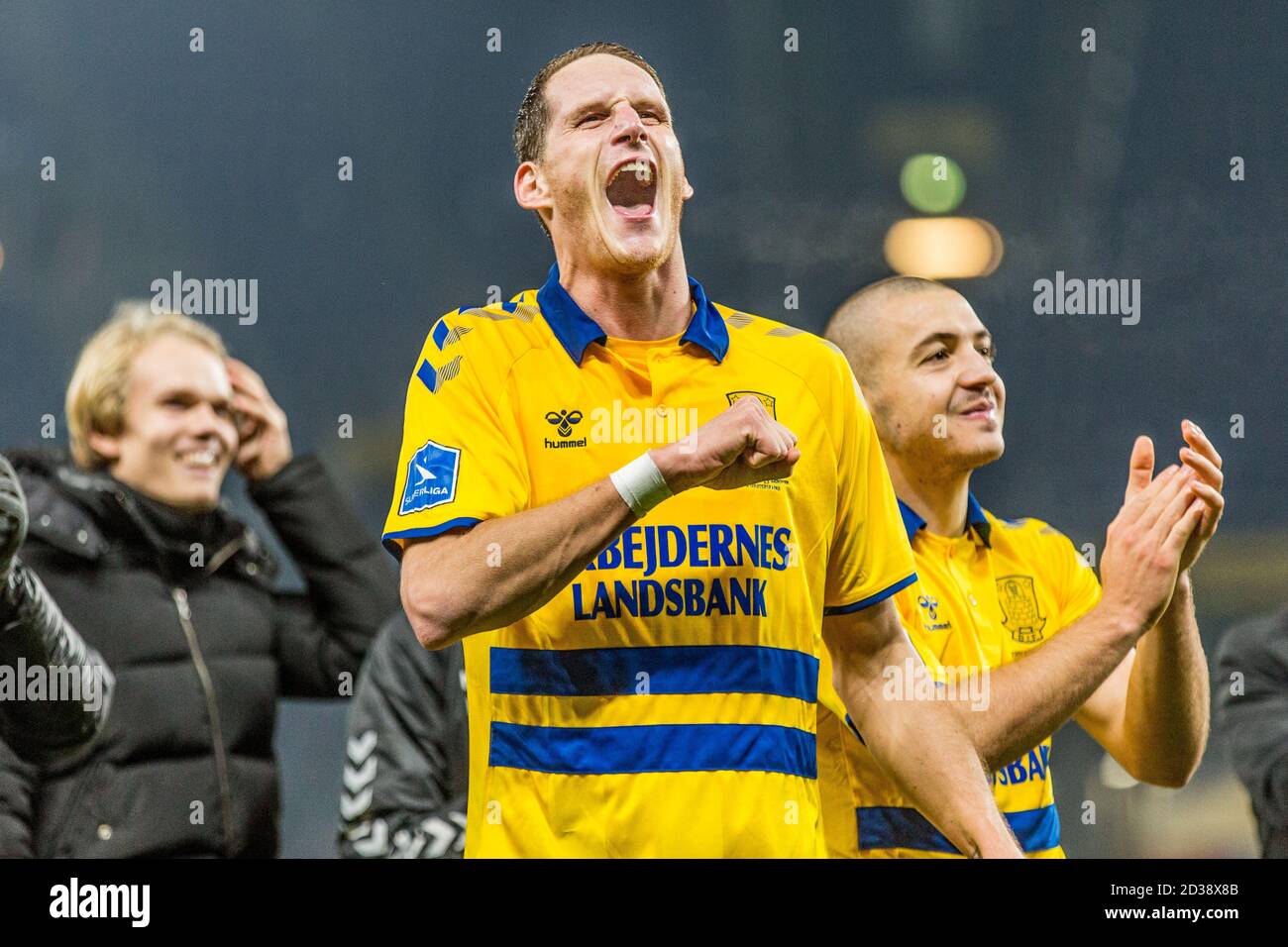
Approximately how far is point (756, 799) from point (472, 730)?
430mm

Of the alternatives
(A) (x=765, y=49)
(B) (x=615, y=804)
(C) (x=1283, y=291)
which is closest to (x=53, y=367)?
(A) (x=765, y=49)

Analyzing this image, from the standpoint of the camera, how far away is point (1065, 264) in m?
4.05

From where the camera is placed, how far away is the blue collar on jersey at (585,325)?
2438 mm

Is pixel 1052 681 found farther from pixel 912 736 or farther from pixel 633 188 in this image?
pixel 633 188

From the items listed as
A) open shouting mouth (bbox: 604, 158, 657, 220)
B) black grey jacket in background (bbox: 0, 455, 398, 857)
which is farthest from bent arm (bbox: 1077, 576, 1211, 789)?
black grey jacket in background (bbox: 0, 455, 398, 857)

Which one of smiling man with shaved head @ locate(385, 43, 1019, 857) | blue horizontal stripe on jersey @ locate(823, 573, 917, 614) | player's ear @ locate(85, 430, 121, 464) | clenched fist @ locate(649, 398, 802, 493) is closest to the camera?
clenched fist @ locate(649, 398, 802, 493)

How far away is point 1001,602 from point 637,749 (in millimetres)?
1223

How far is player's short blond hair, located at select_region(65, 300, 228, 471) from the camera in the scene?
12.4ft

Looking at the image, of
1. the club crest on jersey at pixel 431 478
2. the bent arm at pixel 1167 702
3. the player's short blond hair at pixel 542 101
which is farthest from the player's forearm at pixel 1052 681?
the player's short blond hair at pixel 542 101

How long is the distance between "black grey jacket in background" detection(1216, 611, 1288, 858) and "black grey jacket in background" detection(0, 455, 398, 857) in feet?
7.20

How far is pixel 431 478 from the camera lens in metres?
2.26

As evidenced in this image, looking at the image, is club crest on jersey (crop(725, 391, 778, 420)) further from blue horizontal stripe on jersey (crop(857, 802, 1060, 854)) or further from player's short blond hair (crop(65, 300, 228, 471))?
player's short blond hair (crop(65, 300, 228, 471))

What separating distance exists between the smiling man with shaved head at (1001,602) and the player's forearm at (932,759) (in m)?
0.03
